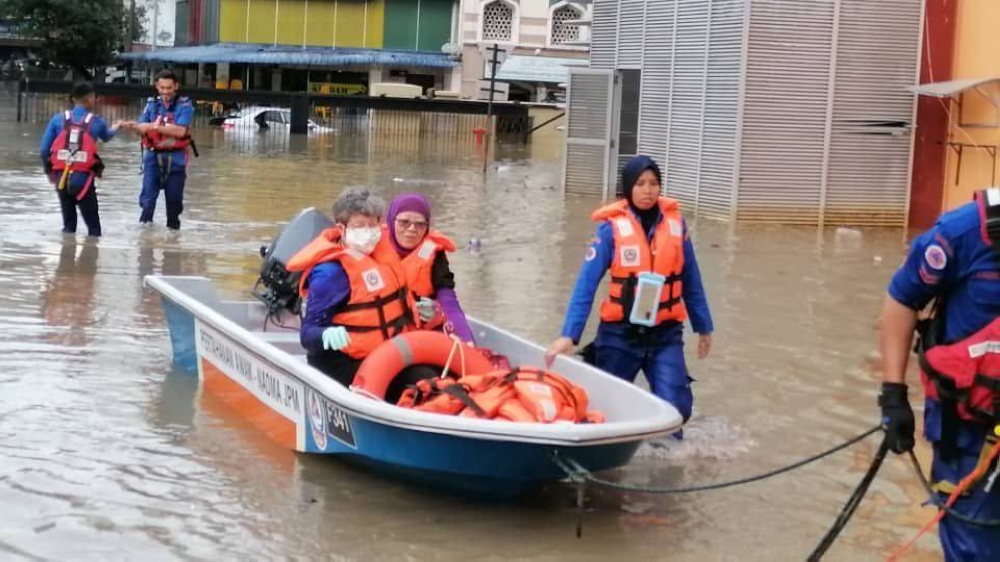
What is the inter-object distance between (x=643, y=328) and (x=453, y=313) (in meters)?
1.09

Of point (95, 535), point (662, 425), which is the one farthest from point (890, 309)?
point (95, 535)

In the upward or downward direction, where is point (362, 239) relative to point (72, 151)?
downward

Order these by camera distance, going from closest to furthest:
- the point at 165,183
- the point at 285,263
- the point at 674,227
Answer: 1. the point at 674,227
2. the point at 285,263
3. the point at 165,183

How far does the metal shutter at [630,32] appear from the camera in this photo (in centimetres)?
2181

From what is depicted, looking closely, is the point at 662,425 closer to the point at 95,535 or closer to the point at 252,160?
the point at 95,535

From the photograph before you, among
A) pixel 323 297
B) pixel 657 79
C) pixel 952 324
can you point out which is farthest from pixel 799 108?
pixel 952 324

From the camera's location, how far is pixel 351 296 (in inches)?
299

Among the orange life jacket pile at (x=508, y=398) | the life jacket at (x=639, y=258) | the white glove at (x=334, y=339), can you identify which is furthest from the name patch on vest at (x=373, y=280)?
the life jacket at (x=639, y=258)

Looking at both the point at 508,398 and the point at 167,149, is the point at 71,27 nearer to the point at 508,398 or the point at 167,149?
the point at 167,149

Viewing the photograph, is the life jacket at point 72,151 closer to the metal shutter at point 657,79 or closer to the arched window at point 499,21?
the metal shutter at point 657,79

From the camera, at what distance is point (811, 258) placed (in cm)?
1653

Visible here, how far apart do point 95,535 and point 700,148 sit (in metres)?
14.5

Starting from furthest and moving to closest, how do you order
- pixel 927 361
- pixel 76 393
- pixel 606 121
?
pixel 606 121 → pixel 76 393 → pixel 927 361

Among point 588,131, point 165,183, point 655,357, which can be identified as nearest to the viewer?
point 655,357
